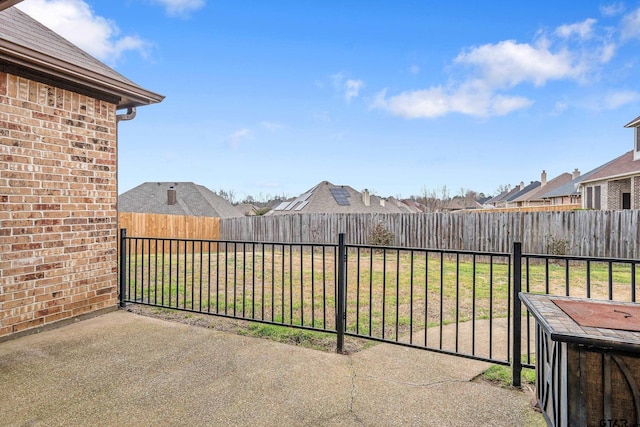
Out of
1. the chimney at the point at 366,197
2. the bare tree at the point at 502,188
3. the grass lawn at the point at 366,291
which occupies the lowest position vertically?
the grass lawn at the point at 366,291

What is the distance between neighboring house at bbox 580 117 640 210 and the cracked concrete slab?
15.3m

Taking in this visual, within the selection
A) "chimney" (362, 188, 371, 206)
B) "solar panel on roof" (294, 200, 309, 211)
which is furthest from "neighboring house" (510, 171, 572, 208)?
"solar panel on roof" (294, 200, 309, 211)

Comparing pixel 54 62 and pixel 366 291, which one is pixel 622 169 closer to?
pixel 366 291

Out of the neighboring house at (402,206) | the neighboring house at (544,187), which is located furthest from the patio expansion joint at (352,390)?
the neighboring house at (544,187)

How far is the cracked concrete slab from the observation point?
1979mm

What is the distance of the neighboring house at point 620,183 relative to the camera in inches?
529

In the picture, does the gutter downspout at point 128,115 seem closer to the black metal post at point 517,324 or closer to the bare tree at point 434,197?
the black metal post at point 517,324

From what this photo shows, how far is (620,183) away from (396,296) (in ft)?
51.0

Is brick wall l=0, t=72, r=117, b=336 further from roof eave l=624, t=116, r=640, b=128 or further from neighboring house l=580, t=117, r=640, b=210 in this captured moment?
roof eave l=624, t=116, r=640, b=128

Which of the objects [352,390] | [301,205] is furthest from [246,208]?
[352,390]

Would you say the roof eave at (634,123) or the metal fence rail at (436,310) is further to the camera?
the roof eave at (634,123)

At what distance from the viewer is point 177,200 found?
828 inches

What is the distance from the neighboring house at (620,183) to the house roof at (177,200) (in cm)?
1942

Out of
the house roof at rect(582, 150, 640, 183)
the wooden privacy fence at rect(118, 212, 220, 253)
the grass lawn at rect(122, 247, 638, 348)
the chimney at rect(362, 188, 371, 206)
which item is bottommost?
the grass lawn at rect(122, 247, 638, 348)
